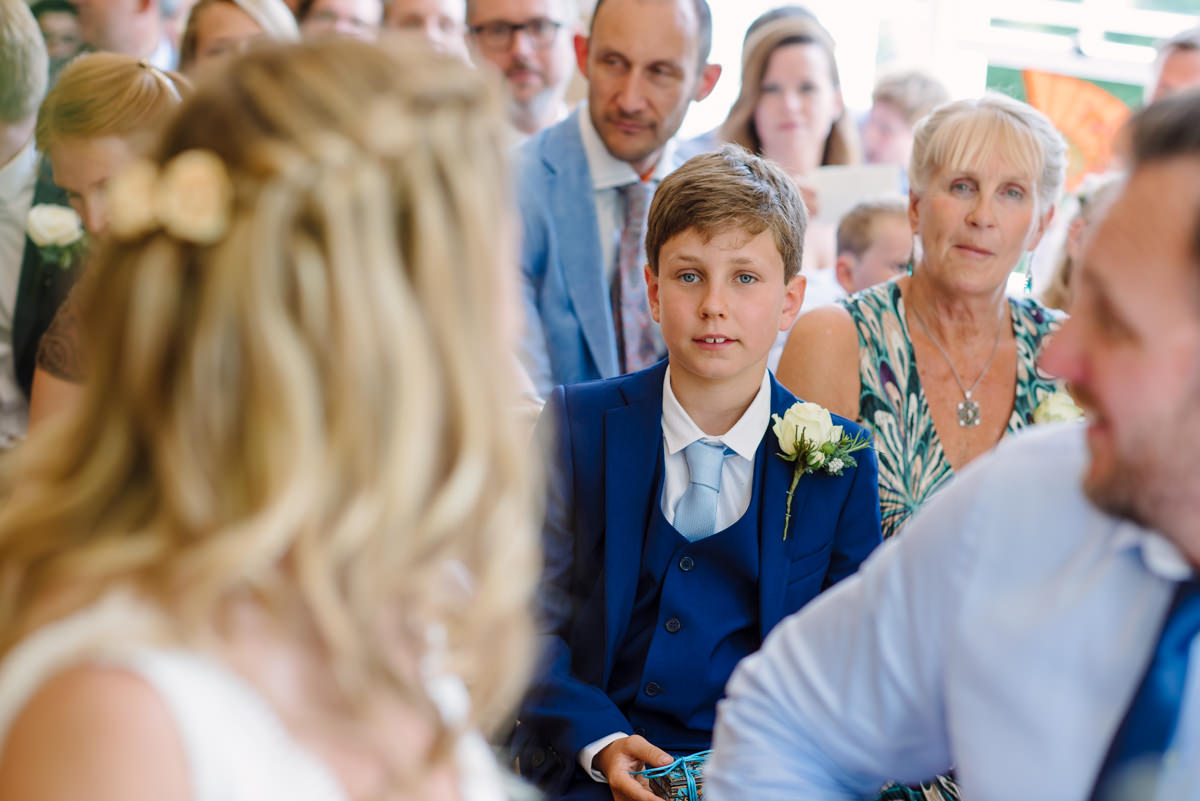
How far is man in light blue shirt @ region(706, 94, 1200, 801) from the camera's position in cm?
102

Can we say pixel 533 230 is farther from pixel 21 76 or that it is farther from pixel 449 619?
pixel 449 619

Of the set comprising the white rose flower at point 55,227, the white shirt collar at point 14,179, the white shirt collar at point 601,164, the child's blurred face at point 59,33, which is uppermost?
the child's blurred face at point 59,33

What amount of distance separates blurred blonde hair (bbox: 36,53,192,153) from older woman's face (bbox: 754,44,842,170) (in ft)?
7.03

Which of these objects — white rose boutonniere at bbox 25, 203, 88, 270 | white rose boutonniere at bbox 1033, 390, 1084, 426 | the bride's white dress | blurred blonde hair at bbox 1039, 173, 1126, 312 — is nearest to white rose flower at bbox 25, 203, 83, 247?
white rose boutonniere at bbox 25, 203, 88, 270

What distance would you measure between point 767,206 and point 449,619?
4.50 feet

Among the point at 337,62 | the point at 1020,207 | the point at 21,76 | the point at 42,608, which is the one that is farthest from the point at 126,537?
the point at 21,76

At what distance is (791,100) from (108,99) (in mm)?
2355

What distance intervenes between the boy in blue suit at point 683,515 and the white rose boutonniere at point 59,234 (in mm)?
1470

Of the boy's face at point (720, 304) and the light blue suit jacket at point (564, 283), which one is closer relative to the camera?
the boy's face at point (720, 304)

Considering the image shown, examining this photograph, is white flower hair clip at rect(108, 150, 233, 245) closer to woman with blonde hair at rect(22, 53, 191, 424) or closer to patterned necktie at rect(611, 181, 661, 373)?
woman with blonde hair at rect(22, 53, 191, 424)

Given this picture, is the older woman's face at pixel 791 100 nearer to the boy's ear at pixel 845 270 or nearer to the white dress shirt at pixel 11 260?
the boy's ear at pixel 845 270

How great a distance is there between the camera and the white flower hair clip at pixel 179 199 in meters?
0.86

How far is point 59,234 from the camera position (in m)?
2.81

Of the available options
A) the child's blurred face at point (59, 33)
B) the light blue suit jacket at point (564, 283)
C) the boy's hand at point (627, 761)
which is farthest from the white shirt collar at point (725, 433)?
the child's blurred face at point (59, 33)
